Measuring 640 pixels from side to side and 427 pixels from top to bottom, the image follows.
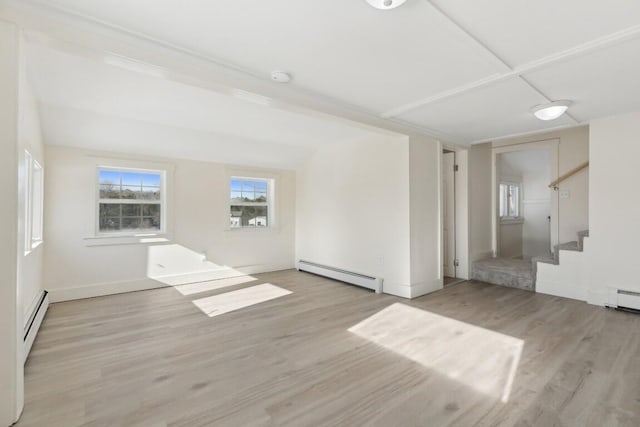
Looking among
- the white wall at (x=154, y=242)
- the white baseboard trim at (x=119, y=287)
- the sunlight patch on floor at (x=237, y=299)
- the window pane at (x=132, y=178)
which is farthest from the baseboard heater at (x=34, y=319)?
the window pane at (x=132, y=178)

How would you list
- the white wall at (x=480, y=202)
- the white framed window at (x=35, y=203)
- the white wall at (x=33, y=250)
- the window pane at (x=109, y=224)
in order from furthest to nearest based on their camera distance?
the white wall at (x=480, y=202), the window pane at (x=109, y=224), the white framed window at (x=35, y=203), the white wall at (x=33, y=250)

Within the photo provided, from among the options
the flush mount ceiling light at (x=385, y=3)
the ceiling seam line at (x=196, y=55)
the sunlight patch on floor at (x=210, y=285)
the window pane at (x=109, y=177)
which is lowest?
the sunlight patch on floor at (x=210, y=285)

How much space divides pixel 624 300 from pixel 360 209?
3.32 m

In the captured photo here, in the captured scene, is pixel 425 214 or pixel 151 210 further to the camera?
pixel 151 210

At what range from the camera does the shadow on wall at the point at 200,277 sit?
4031mm

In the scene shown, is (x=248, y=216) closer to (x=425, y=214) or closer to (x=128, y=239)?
(x=128, y=239)

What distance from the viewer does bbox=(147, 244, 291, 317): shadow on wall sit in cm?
403

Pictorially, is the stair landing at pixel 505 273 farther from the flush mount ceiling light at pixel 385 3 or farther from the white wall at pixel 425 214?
the flush mount ceiling light at pixel 385 3

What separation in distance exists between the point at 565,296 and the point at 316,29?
4543mm

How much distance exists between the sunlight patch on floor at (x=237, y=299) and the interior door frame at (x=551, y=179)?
399 centimetres

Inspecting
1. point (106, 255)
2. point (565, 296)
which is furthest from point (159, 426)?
point (565, 296)

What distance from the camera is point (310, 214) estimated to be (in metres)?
5.77

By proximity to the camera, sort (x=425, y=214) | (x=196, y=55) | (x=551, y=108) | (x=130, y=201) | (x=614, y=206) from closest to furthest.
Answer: (x=196, y=55), (x=551, y=108), (x=614, y=206), (x=425, y=214), (x=130, y=201)

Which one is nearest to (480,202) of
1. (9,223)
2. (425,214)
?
(425,214)
